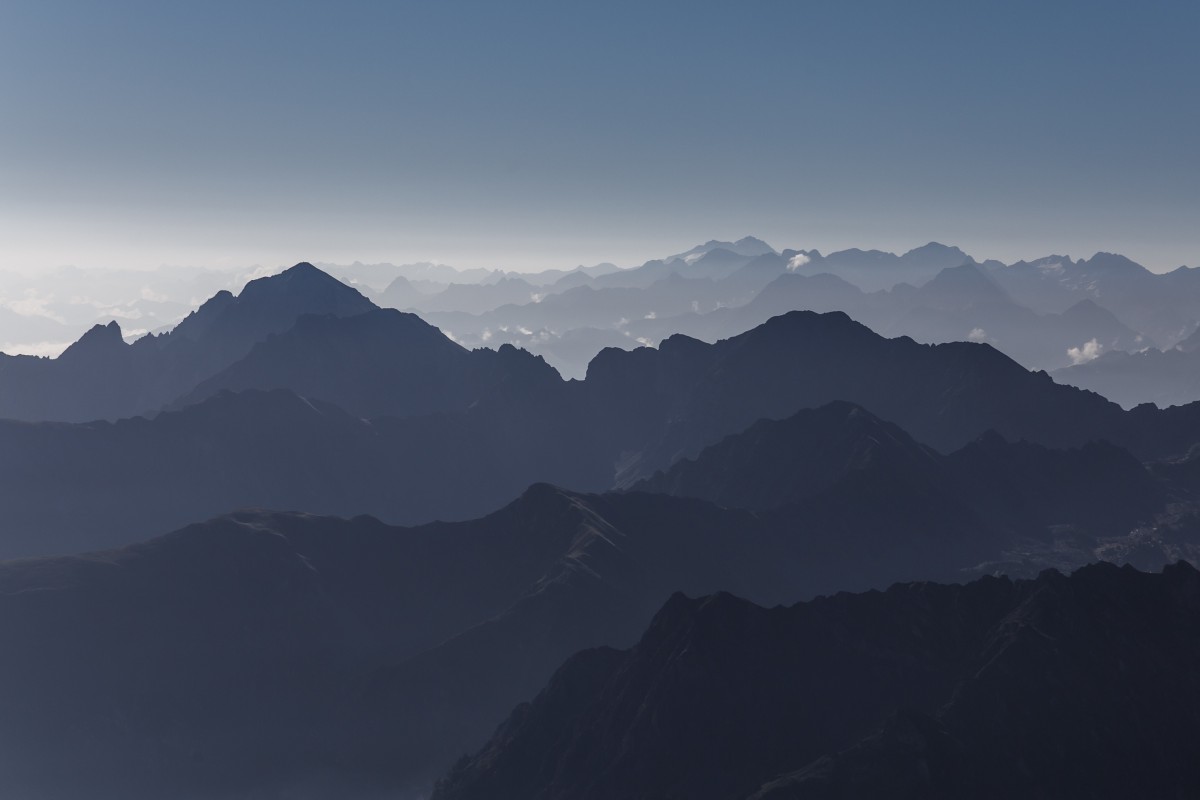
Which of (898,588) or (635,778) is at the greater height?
(898,588)

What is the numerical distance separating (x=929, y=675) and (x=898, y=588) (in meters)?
21.3

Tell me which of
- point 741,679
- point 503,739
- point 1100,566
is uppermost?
point 1100,566

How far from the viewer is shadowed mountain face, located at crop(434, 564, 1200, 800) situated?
137875mm

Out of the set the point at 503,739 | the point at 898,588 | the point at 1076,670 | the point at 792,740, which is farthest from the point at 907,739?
the point at 503,739

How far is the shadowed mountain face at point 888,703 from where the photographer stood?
138 m

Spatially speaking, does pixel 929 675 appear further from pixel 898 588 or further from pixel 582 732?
pixel 582 732

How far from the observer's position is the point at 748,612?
170000mm

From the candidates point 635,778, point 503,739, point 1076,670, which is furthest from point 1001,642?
point 503,739

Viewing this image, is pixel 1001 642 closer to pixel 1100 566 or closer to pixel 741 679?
pixel 1100 566

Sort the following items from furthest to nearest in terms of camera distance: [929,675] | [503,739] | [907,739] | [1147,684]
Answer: [503,739]
[929,675]
[1147,684]
[907,739]

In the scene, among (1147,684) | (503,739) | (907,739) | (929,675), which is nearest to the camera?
(907,739)

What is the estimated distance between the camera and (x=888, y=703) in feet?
517

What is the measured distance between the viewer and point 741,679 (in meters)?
162

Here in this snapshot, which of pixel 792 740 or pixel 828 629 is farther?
pixel 828 629
